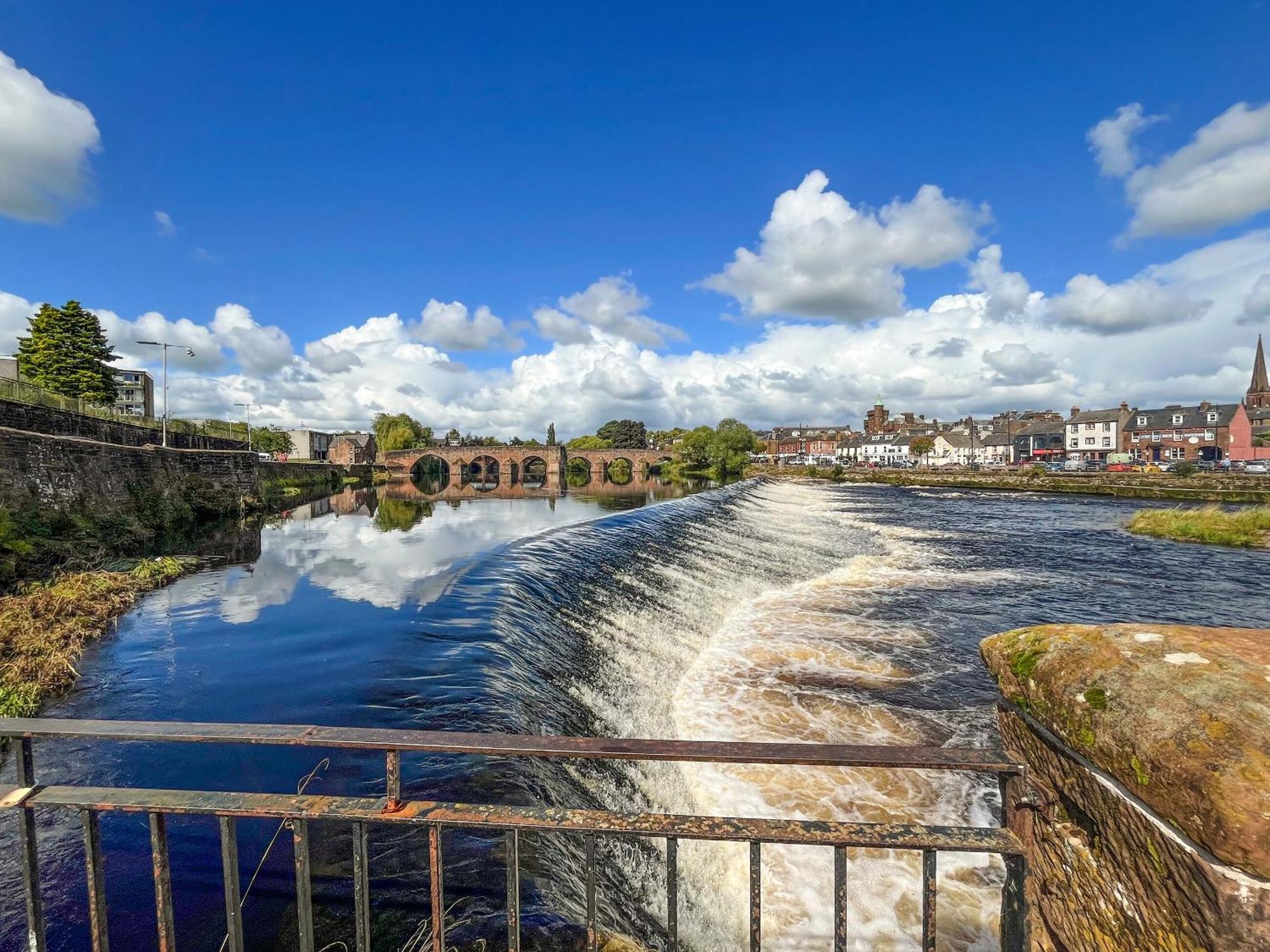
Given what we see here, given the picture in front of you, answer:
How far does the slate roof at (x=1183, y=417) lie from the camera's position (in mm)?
77688

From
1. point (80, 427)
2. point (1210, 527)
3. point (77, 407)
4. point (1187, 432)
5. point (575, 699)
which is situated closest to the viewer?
point (575, 699)

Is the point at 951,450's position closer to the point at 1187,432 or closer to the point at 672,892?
the point at 1187,432

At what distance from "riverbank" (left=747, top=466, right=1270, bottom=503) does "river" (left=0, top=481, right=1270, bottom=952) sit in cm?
3203

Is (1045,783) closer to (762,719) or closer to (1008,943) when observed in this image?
(1008,943)

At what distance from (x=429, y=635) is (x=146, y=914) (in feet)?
17.6

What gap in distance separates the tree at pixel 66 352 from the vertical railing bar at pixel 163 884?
6592cm

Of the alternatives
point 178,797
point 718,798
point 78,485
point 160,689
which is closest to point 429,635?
point 160,689

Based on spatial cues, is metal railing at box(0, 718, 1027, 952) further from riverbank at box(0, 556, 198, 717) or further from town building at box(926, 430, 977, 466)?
town building at box(926, 430, 977, 466)

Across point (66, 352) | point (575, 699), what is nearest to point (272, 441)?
point (66, 352)

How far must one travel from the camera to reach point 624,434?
163625 millimetres

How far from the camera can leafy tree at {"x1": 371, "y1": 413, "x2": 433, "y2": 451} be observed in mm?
122312

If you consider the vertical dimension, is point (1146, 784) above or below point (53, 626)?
above

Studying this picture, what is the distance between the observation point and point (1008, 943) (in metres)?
2.11

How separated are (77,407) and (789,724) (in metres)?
36.6
